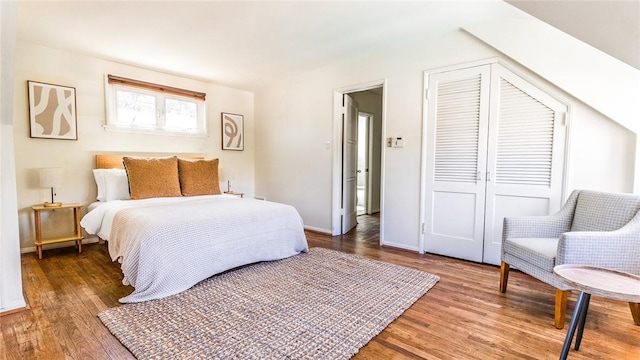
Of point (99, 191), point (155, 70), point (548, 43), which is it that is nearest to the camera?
point (548, 43)

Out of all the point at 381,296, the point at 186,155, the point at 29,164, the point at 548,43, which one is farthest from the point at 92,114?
the point at 548,43

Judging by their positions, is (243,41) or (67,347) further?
(243,41)

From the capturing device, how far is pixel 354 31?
3002 millimetres

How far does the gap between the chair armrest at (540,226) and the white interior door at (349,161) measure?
2300 millimetres

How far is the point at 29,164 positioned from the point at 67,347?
8.88 feet

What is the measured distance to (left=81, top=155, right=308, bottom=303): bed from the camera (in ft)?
7.20

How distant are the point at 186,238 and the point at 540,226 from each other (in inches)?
112

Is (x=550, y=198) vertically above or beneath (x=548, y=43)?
beneath

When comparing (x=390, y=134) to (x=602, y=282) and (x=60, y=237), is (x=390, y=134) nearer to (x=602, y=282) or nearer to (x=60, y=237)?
(x=602, y=282)

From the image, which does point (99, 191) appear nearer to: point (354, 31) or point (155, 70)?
point (155, 70)

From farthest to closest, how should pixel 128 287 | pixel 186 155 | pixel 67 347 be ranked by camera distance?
1. pixel 186 155
2. pixel 128 287
3. pixel 67 347

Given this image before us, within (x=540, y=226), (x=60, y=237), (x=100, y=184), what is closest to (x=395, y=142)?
(x=540, y=226)

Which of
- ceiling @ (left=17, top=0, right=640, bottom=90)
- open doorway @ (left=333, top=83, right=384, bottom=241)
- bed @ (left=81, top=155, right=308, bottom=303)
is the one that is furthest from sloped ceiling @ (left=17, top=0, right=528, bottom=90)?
open doorway @ (left=333, top=83, right=384, bottom=241)

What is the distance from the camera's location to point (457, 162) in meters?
3.20
